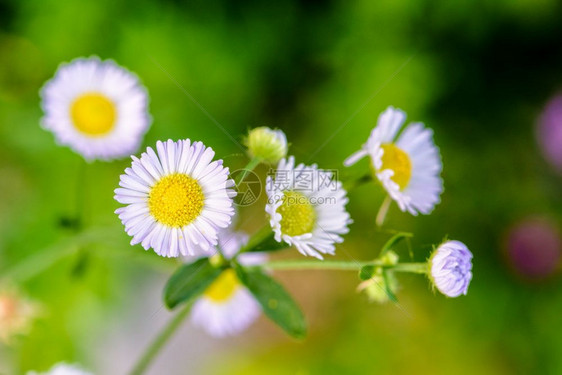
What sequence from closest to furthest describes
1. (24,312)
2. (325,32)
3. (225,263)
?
(225,263), (24,312), (325,32)

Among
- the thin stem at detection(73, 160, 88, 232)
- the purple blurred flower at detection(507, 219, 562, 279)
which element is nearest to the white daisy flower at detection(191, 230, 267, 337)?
the thin stem at detection(73, 160, 88, 232)

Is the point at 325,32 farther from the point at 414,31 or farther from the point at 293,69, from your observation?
the point at 414,31

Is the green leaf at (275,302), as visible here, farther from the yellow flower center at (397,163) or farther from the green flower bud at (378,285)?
the yellow flower center at (397,163)

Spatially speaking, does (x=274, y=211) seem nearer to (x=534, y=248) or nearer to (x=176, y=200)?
(x=176, y=200)

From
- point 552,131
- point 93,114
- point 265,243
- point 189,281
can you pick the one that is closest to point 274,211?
point 265,243

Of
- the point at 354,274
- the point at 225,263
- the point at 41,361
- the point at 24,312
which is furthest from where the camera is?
the point at 354,274

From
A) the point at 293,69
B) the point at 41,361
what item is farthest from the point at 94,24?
the point at 41,361
